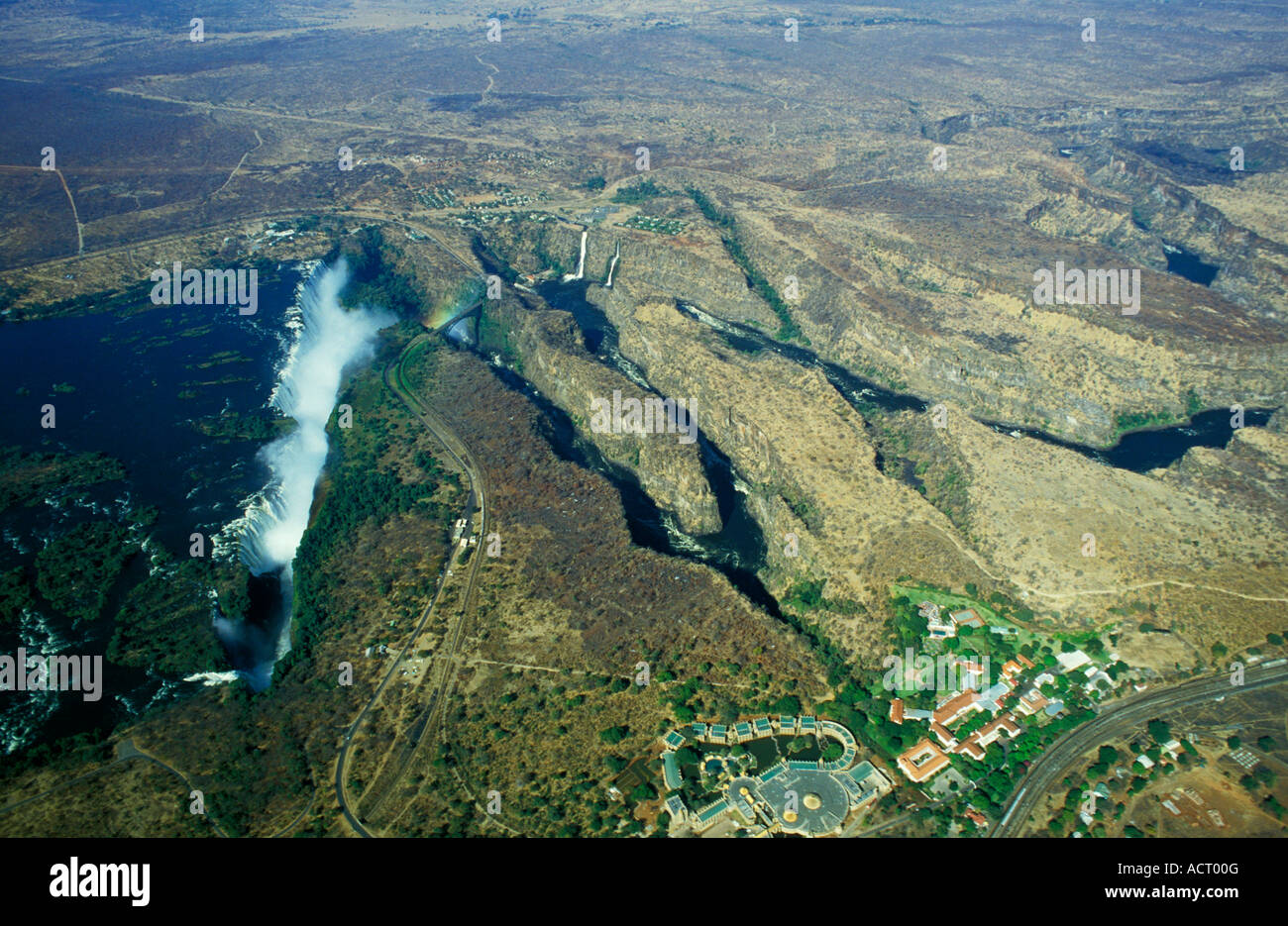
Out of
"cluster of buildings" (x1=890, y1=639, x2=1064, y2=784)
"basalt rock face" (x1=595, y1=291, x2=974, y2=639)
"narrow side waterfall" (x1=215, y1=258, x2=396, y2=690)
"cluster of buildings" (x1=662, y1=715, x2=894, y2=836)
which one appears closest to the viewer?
"cluster of buildings" (x1=662, y1=715, x2=894, y2=836)

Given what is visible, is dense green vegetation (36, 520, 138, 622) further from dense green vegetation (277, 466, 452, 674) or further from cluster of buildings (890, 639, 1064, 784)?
cluster of buildings (890, 639, 1064, 784)

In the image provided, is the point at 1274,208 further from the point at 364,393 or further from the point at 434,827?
the point at 434,827

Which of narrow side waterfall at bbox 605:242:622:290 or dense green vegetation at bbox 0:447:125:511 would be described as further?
narrow side waterfall at bbox 605:242:622:290

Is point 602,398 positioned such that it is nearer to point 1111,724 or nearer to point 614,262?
point 614,262

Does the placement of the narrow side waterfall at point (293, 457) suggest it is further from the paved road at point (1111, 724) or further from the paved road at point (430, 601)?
the paved road at point (1111, 724)

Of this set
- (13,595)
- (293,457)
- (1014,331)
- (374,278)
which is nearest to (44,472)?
(13,595)

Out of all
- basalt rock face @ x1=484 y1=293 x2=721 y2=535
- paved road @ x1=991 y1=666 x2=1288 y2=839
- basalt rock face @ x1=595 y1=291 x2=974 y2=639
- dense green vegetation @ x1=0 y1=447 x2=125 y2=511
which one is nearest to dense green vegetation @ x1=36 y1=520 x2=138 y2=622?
dense green vegetation @ x1=0 y1=447 x2=125 y2=511

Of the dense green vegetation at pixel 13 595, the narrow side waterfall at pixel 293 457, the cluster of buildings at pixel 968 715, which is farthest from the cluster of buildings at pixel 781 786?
the dense green vegetation at pixel 13 595
